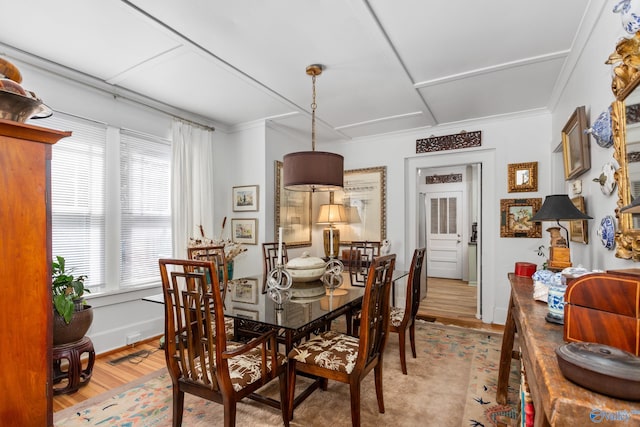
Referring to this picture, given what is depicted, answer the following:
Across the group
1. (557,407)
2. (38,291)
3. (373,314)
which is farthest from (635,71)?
(38,291)

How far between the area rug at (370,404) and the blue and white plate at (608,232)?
1170 millimetres

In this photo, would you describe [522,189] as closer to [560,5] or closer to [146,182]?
[560,5]

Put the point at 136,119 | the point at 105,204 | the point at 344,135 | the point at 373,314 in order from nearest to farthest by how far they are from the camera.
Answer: the point at 373,314
the point at 105,204
the point at 136,119
the point at 344,135

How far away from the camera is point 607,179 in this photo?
1.76 meters

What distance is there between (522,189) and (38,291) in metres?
4.43

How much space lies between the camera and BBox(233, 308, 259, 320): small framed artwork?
182cm

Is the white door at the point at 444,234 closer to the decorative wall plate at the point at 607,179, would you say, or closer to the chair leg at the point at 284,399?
the decorative wall plate at the point at 607,179

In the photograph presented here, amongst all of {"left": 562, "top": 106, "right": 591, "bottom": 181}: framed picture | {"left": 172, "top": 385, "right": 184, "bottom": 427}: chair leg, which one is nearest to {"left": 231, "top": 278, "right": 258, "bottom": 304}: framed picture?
{"left": 172, "top": 385, "right": 184, "bottom": 427}: chair leg

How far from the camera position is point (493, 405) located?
2.14 m

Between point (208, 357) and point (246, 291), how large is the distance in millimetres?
870

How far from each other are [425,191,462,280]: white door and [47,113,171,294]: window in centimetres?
575

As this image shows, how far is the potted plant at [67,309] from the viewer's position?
2354 millimetres

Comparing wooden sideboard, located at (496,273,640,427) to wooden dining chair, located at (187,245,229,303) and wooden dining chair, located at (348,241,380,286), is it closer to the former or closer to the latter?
wooden dining chair, located at (348,241,380,286)

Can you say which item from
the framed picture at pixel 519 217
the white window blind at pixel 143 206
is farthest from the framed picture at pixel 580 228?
the white window blind at pixel 143 206
